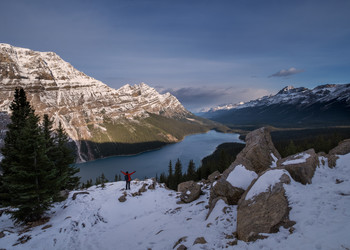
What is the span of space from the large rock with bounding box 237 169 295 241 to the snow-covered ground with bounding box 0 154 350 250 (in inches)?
16.8

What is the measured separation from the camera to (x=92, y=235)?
15.7 m

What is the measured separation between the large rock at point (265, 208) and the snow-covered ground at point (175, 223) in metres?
0.43

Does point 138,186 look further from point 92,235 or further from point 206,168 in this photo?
point 206,168

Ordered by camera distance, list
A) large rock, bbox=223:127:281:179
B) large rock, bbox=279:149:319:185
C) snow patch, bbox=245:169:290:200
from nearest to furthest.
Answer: snow patch, bbox=245:169:290:200 < large rock, bbox=279:149:319:185 < large rock, bbox=223:127:281:179

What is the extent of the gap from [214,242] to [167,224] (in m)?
6.83

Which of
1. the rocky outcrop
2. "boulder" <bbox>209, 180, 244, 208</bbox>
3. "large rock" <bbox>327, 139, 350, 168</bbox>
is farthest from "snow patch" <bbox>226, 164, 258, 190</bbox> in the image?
"large rock" <bbox>327, 139, 350, 168</bbox>

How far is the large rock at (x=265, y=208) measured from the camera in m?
9.81

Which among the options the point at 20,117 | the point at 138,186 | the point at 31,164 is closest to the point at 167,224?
the point at 138,186

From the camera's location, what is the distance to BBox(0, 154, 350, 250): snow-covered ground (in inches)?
337

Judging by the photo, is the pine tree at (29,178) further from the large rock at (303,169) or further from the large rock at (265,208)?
the large rock at (303,169)

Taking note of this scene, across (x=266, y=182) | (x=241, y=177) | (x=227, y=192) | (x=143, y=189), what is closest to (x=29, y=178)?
(x=143, y=189)

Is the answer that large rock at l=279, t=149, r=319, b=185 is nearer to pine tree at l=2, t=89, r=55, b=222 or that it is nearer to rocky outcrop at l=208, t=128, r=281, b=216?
rocky outcrop at l=208, t=128, r=281, b=216

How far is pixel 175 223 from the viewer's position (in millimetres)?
16125

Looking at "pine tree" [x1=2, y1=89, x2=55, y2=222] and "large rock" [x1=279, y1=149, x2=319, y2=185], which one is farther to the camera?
"pine tree" [x1=2, y1=89, x2=55, y2=222]
